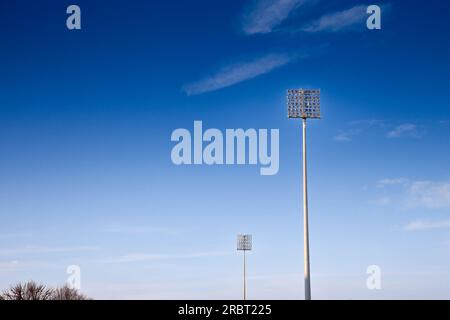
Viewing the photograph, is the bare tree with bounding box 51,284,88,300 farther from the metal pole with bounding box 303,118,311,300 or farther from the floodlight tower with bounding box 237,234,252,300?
the metal pole with bounding box 303,118,311,300

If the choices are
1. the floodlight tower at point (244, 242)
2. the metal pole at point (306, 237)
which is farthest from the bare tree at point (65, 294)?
the metal pole at point (306, 237)

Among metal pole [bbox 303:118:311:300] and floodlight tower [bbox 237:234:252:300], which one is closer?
metal pole [bbox 303:118:311:300]

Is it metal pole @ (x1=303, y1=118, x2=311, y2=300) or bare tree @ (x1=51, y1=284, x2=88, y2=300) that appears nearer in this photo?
metal pole @ (x1=303, y1=118, x2=311, y2=300)

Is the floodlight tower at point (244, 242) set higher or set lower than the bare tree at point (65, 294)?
higher

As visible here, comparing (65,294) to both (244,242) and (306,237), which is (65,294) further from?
(306,237)

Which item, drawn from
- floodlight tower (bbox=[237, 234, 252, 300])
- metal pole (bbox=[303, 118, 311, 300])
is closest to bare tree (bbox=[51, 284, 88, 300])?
floodlight tower (bbox=[237, 234, 252, 300])

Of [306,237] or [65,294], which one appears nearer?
[306,237]

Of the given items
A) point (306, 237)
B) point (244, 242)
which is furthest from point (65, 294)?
point (306, 237)

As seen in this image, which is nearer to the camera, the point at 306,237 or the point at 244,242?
the point at 306,237

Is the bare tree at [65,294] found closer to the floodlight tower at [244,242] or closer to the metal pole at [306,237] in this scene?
the floodlight tower at [244,242]

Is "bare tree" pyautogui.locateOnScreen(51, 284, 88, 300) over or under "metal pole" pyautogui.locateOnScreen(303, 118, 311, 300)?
under
